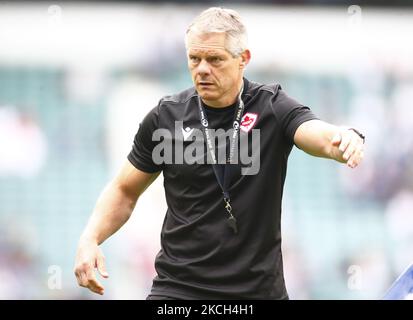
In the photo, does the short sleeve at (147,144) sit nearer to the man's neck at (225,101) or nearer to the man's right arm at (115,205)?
the man's right arm at (115,205)

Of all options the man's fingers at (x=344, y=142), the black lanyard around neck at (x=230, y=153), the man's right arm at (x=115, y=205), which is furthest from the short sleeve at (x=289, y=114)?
the man's right arm at (x=115, y=205)

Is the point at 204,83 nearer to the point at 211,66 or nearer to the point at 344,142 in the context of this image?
the point at 211,66

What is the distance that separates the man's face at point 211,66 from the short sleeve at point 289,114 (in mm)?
297

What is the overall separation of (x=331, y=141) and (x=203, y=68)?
2.87ft

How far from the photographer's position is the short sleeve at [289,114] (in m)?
4.90

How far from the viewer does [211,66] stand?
5039mm

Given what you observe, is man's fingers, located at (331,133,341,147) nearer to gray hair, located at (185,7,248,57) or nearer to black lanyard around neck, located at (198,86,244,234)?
black lanyard around neck, located at (198,86,244,234)

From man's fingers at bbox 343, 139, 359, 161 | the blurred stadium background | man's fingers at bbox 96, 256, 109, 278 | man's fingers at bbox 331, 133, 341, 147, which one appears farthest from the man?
the blurred stadium background

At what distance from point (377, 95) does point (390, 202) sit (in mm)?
1860

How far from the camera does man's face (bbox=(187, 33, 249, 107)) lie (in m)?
5.02

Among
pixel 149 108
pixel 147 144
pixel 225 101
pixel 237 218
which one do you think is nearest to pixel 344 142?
pixel 237 218

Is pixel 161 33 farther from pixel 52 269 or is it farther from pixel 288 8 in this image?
pixel 52 269

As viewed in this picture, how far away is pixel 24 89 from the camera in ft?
45.3

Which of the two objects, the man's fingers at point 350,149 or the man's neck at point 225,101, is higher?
the man's neck at point 225,101
